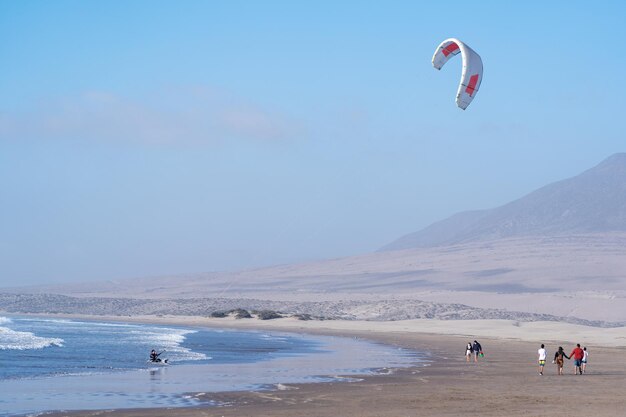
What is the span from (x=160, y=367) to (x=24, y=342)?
1193 centimetres

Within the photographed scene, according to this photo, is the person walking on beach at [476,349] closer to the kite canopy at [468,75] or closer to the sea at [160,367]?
the sea at [160,367]

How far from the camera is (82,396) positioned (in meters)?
18.8

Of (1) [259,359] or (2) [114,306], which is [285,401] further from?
(2) [114,306]

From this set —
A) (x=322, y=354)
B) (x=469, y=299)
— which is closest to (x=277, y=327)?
(x=322, y=354)

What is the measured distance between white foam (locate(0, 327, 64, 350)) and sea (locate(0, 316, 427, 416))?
0.03m

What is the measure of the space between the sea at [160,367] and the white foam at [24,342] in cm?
3

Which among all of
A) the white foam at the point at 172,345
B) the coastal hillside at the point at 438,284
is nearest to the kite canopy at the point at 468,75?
the white foam at the point at 172,345

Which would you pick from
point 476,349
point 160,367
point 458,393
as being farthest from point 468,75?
point 160,367

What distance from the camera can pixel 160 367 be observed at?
85.9 ft

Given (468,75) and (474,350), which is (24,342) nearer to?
(474,350)

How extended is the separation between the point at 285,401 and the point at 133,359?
40.2 feet

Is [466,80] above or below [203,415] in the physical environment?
above

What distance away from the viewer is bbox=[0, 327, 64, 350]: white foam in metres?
33.4

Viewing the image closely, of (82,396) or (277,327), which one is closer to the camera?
(82,396)
